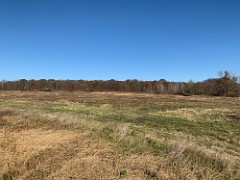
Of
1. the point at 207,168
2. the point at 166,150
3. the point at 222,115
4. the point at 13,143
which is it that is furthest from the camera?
the point at 222,115

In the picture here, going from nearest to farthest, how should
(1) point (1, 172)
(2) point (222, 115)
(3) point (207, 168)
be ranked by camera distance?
(1) point (1, 172)
(3) point (207, 168)
(2) point (222, 115)

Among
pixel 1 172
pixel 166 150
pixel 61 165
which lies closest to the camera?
pixel 1 172

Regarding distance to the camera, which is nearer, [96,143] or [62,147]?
[62,147]

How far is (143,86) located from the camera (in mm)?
121938

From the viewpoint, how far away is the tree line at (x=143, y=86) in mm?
97500

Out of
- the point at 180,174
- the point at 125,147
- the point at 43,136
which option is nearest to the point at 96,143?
the point at 125,147

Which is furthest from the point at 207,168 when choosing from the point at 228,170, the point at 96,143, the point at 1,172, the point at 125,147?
A: the point at 1,172

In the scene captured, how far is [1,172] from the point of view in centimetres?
819

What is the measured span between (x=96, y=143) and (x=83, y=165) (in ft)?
7.73

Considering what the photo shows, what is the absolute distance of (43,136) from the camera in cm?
1177

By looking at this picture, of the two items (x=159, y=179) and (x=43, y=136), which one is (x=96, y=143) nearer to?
(x=43, y=136)

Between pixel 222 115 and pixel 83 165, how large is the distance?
24.9 metres

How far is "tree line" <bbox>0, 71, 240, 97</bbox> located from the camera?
Result: 320ft

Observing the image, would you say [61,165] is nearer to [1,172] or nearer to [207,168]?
[1,172]
